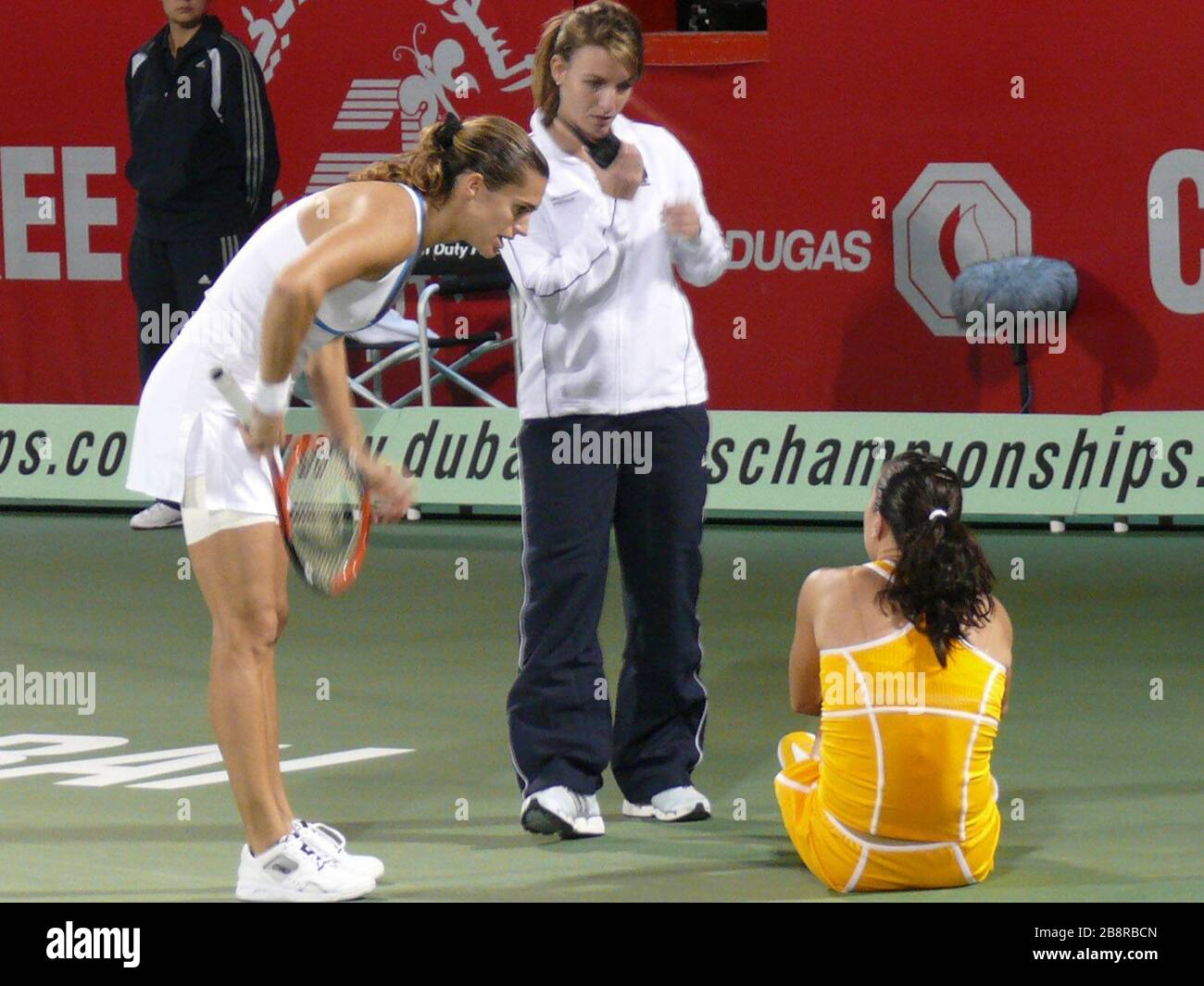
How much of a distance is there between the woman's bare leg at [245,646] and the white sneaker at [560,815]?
2.90 ft

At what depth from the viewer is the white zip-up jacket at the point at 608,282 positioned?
5.53m

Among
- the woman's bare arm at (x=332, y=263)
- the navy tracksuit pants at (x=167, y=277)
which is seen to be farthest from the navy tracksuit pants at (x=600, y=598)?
the navy tracksuit pants at (x=167, y=277)

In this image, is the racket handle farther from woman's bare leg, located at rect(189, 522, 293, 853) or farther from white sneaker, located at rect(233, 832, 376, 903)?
white sneaker, located at rect(233, 832, 376, 903)

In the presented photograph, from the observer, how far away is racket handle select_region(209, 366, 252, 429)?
15.6 ft

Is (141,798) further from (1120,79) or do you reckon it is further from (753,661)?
(1120,79)

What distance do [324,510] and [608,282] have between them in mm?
1033

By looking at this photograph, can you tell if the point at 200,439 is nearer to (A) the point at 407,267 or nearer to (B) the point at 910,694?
(A) the point at 407,267

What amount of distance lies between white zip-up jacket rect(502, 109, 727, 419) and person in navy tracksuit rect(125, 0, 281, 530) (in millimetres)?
5458

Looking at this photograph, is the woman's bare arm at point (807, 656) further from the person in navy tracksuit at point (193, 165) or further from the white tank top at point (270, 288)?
the person in navy tracksuit at point (193, 165)

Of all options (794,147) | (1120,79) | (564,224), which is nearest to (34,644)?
(564,224)

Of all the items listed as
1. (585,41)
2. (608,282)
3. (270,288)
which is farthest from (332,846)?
(585,41)

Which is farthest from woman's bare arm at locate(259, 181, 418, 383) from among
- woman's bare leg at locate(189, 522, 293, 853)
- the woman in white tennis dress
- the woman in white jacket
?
the woman in white jacket

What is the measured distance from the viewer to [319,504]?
4.96 meters

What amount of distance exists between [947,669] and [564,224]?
1443mm
